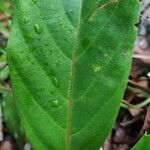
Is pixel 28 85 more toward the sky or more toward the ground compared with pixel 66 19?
more toward the ground

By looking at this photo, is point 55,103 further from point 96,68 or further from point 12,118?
point 12,118

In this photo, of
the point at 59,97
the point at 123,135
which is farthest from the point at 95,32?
the point at 123,135

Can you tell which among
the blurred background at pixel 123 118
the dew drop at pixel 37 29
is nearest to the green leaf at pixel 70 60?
the dew drop at pixel 37 29

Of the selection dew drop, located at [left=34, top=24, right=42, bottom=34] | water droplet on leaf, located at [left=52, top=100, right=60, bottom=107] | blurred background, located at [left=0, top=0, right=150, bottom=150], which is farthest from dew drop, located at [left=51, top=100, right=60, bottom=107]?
blurred background, located at [left=0, top=0, right=150, bottom=150]

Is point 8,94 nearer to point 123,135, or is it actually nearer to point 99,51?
point 123,135

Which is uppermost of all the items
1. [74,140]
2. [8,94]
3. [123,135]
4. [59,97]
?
[59,97]

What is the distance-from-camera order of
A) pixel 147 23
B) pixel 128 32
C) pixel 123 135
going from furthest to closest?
1. pixel 147 23
2. pixel 123 135
3. pixel 128 32

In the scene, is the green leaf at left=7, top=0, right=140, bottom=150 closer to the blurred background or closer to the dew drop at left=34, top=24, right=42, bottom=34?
the dew drop at left=34, top=24, right=42, bottom=34

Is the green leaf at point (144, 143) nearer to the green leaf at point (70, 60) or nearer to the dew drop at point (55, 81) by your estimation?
the green leaf at point (70, 60)
